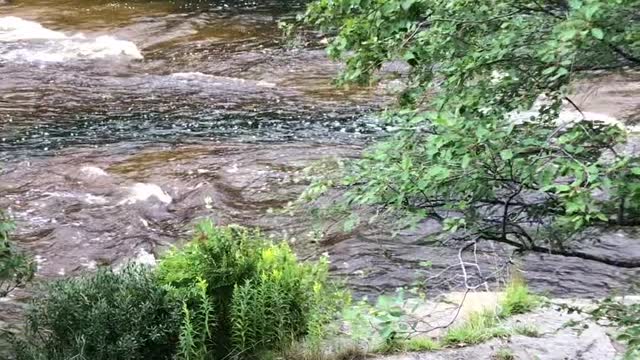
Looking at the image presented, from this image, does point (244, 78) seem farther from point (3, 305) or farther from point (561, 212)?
point (561, 212)

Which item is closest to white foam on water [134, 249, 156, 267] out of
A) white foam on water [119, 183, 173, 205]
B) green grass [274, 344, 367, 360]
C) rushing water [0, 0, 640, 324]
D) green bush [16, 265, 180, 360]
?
rushing water [0, 0, 640, 324]

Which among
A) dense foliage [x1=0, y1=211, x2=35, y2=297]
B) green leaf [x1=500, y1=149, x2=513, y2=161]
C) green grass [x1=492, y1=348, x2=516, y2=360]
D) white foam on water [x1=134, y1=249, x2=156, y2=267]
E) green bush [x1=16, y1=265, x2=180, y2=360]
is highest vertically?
green leaf [x1=500, y1=149, x2=513, y2=161]

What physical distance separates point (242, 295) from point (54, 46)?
11.3 m

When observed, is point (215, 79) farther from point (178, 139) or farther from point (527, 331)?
point (527, 331)

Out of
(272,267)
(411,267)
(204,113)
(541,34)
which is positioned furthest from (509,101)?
(204,113)

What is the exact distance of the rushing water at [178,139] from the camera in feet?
21.7

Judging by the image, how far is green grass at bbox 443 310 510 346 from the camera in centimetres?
472

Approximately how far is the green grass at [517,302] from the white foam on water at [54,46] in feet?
33.5

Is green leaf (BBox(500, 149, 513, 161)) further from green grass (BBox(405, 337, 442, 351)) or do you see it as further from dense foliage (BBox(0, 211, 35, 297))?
dense foliage (BBox(0, 211, 35, 297))

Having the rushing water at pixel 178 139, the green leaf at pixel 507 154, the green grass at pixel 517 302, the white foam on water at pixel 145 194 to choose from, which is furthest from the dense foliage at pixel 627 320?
the white foam on water at pixel 145 194

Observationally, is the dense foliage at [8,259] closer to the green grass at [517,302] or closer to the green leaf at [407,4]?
the green leaf at [407,4]

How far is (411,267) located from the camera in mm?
6457

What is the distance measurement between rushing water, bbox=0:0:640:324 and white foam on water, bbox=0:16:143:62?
4cm

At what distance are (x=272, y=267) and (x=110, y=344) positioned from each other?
3.50 feet
